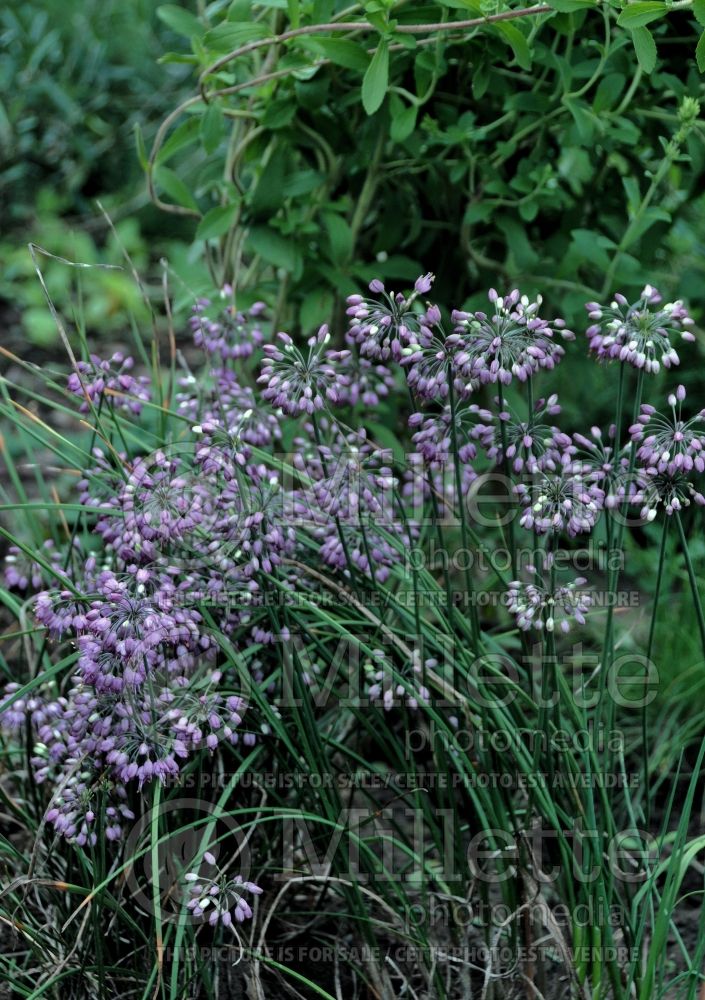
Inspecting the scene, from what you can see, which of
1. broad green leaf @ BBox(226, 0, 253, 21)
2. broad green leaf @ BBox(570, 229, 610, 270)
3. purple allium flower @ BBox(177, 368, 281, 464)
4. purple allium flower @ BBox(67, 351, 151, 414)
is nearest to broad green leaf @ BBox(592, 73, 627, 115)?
broad green leaf @ BBox(570, 229, 610, 270)

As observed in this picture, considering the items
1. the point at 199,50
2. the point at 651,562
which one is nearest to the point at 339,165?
the point at 199,50

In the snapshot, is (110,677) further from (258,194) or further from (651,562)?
(651,562)

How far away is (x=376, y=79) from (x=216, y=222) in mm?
670

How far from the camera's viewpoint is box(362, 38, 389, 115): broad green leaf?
2.14m

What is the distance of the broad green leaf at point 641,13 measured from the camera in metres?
1.96

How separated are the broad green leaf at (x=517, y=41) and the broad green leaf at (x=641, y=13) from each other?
0.21 meters

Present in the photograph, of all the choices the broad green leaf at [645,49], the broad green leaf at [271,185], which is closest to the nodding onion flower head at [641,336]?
the broad green leaf at [645,49]

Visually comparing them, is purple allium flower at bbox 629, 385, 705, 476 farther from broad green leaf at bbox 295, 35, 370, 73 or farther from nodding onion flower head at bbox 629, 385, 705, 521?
broad green leaf at bbox 295, 35, 370, 73

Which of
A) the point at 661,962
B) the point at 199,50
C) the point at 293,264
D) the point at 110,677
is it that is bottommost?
the point at 661,962

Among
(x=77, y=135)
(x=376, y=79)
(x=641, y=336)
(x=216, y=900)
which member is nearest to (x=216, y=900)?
(x=216, y=900)

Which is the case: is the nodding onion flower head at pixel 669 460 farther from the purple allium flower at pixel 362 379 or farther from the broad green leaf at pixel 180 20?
the broad green leaf at pixel 180 20

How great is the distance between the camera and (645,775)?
2.02 m

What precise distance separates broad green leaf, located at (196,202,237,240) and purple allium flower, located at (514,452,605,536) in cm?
123

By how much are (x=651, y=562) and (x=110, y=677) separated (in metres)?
2.19
